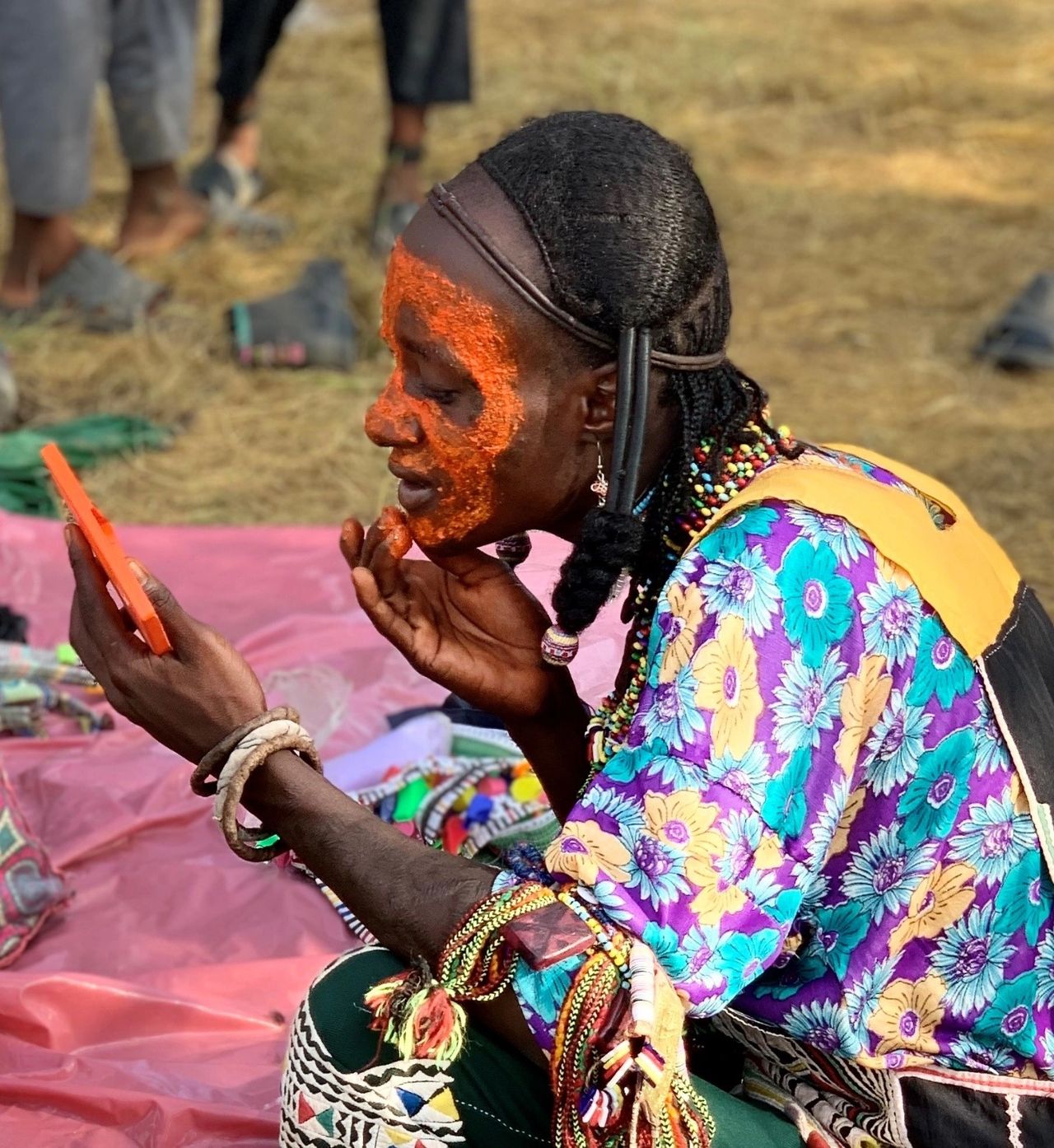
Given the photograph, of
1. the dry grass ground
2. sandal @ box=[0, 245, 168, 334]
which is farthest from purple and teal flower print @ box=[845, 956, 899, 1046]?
sandal @ box=[0, 245, 168, 334]

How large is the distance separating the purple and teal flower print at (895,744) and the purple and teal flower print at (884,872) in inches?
2.2

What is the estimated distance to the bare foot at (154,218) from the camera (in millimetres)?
5902

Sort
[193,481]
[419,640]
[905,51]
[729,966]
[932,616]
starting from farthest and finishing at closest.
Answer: [905,51] → [193,481] → [419,640] → [932,616] → [729,966]

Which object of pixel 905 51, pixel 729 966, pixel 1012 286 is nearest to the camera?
pixel 729 966

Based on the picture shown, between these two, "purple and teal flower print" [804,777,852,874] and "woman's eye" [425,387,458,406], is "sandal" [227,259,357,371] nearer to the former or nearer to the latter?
"woman's eye" [425,387,458,406]

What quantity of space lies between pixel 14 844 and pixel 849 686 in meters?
1.48

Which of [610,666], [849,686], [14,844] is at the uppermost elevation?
[849,686]

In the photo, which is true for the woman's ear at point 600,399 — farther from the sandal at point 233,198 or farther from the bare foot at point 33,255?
the sandal at point 233,198

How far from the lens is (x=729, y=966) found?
160cm

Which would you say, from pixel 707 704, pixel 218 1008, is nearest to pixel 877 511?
pixel 707 704

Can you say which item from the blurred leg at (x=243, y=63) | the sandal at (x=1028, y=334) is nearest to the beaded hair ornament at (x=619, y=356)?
the sandal at (x=1028, y=334)

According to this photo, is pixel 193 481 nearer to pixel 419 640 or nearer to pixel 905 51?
pixel 419 640

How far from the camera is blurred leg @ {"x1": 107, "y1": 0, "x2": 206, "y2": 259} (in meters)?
5.53

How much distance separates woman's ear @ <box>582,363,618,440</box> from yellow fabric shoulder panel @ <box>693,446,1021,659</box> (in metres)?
0.17
